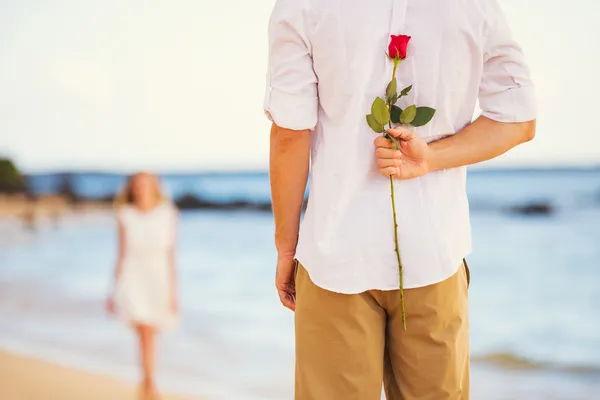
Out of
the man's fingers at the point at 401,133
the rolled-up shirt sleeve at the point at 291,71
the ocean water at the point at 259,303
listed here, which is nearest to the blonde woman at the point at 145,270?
the ocean water at the point at 259,303

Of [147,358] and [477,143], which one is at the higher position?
[477,143]

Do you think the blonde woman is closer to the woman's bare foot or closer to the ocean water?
the woman's bare foot

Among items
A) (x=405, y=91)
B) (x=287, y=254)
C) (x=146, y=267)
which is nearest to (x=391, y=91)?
(x=405, y=91)

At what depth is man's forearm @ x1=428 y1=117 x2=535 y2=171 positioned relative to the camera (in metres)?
1.11

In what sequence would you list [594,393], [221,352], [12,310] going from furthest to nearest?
[12,310], [221,352], [594,393]

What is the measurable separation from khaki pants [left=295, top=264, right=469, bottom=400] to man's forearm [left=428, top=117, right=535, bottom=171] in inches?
7.6

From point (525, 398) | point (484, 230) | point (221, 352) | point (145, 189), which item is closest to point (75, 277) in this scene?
point (221, 352)

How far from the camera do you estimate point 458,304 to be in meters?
1.16

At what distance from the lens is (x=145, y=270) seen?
3654 mm

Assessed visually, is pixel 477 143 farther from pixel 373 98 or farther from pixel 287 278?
pixel 287 278

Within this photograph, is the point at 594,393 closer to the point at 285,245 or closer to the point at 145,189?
the point at 145,189

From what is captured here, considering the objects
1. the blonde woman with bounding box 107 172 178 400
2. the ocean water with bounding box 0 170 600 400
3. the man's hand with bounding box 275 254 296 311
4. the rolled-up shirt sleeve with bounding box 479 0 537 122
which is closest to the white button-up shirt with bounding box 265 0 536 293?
the rolled-up shirt sleeve with bounding box 479 0 537 122

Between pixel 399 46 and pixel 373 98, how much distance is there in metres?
0.10

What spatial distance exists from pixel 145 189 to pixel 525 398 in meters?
2.40
